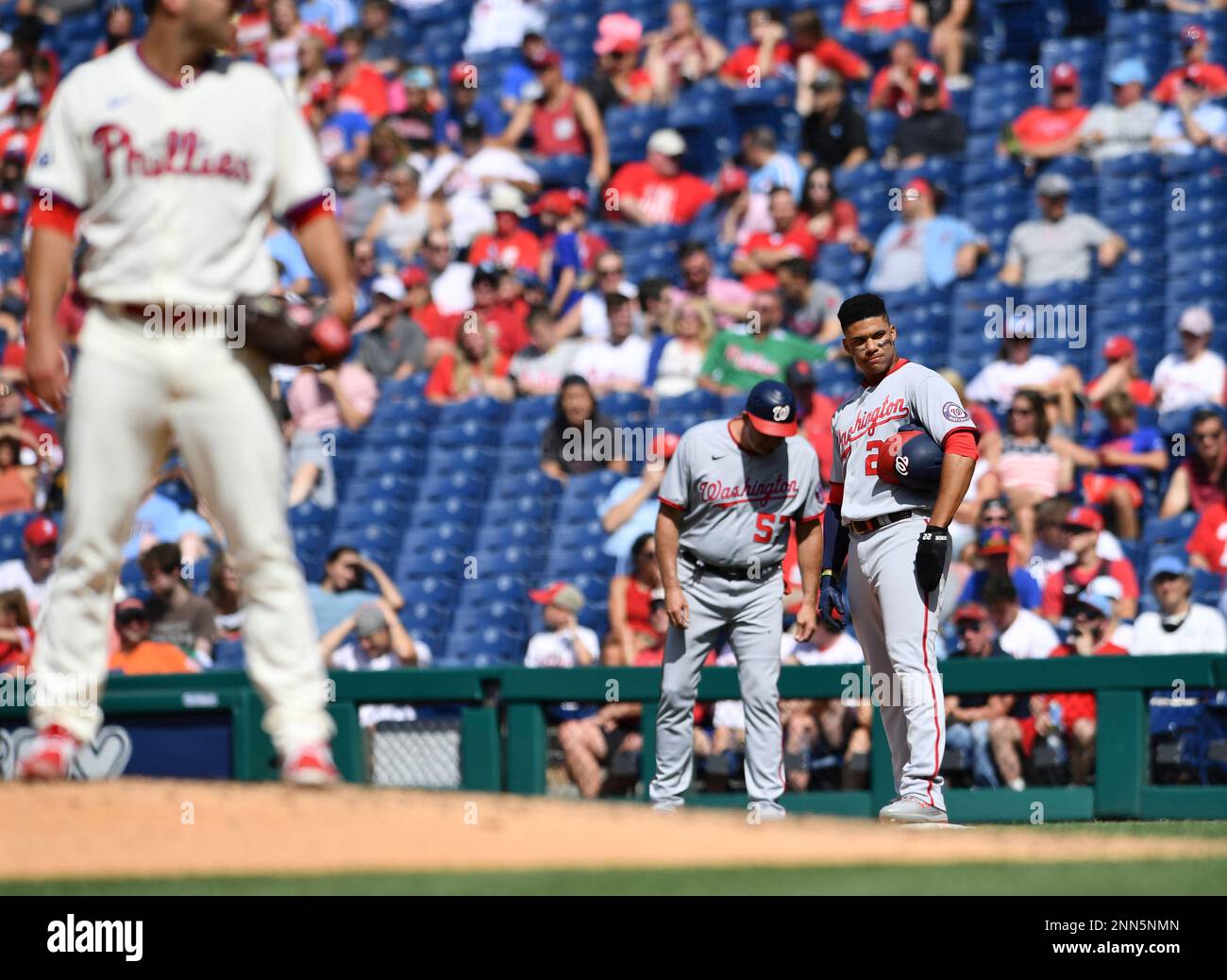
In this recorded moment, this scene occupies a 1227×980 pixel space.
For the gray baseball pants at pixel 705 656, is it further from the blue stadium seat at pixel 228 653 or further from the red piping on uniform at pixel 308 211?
the blue stadium seat at pixel 228 653

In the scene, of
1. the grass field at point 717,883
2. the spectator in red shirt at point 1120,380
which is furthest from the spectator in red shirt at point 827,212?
the grass field at point 717,883

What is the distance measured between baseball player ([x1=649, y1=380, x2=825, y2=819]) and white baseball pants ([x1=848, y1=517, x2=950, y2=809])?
0.73m

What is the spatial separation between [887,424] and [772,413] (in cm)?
99

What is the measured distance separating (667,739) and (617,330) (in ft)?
15.4

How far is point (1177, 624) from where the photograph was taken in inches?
335

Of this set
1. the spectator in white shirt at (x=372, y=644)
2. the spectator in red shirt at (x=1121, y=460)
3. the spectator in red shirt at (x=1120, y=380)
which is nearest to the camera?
the spectator in red shirt at (x=1121, y=460)

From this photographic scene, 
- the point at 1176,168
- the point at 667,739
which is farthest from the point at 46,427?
the point at 1176,168

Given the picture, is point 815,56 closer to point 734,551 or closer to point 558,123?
point 558,123

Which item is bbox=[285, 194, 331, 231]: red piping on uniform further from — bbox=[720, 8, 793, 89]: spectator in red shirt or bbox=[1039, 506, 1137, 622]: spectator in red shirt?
bbox=[720, 8, 793, 89]: spectator in red shirt

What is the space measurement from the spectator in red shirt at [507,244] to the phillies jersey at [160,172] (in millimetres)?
8109

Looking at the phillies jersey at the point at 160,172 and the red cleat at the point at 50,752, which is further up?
the phillies jersey at the point at 160,172

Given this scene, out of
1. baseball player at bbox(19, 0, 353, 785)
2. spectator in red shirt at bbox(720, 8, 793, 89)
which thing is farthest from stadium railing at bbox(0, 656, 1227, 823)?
spectator in red shirt at bbox(720, 8, 793, 89)

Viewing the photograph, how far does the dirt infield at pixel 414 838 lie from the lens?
4273 mm
